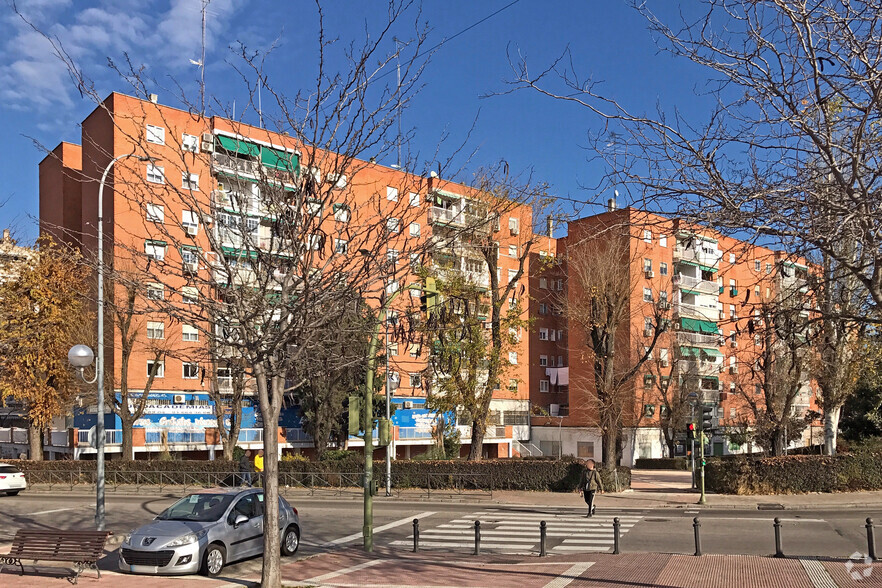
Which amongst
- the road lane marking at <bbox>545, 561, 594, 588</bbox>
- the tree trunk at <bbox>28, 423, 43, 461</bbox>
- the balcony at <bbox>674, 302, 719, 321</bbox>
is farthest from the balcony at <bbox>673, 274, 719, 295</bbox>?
the road lane marking at <bbox>545, 561, 594, 588</bbox>

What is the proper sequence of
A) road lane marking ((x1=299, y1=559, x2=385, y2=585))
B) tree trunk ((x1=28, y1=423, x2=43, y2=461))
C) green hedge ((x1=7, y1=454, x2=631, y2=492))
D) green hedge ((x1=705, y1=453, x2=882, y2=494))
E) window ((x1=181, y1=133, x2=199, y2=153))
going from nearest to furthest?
1. window ((x1=181, y1=133, x2=199, y2=153))
2. road lane marking ((x1=299, y1=559, x2=385, y2=585))
3. green hedge ((x1=705, y1=453, x2=882, y2=494))
4. green hedge ((x1=7, y1=454, x2=631, y2=492))
5. tree trunk ((x1=28, y1=423, x2=43, y2=461))

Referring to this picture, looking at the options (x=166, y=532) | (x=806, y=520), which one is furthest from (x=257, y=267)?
(x=806, y=520)

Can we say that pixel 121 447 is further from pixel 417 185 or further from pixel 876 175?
pixel 876 175

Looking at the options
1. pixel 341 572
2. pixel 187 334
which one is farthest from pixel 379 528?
pixel 187 334

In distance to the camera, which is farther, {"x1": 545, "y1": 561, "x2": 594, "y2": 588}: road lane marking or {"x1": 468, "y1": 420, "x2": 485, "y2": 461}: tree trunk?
{"x1": 468, "y1": 420, "x2": 485, "y2": 461}: tree trunk

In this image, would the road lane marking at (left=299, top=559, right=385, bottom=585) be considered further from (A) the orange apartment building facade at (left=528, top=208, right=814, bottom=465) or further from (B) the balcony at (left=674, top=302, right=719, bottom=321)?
(A) the orange apartment building facade at (left=528, top=208, right=814, bottom=465)

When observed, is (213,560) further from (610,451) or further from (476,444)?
(610,451)

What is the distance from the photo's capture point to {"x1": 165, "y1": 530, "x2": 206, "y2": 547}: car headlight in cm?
1360

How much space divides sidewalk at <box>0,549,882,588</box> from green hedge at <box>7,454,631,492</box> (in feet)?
52.2

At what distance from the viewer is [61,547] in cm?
1359

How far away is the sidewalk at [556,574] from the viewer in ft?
40.6

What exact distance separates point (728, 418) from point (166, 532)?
2158 inches

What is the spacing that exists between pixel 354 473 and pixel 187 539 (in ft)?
64.1

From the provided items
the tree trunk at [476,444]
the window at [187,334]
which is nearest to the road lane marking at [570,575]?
the tree trunk at [476,444]
